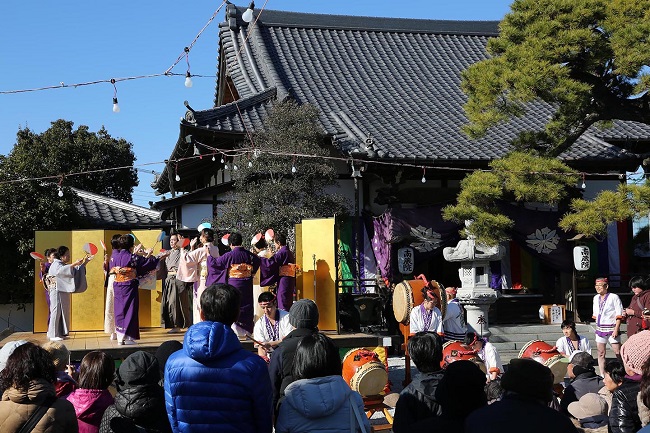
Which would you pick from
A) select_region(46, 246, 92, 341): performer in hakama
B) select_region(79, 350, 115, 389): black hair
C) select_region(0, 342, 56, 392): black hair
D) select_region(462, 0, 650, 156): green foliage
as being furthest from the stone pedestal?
select_region(0, 342, 56, 392): black hair

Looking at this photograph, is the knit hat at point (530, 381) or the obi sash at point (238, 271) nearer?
the knit hat at point (530, 381)

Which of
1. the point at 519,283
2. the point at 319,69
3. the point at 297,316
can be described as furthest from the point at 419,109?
the point at 297,316

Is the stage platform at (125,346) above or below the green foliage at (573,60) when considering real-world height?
below

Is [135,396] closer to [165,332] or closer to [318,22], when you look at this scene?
[165,332]

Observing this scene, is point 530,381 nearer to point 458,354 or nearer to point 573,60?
point 458,354

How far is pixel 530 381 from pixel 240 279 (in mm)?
7032

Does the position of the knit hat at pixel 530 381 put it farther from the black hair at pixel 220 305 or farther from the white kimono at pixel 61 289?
the white kimono at pixel 61 289

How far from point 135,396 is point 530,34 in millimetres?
10634

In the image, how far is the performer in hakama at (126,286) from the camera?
9812mm

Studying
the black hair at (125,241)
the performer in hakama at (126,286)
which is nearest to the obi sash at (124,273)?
the performer in hakama at (126,286)

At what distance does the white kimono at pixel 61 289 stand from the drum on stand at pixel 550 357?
581 centimetres

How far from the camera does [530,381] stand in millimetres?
3447

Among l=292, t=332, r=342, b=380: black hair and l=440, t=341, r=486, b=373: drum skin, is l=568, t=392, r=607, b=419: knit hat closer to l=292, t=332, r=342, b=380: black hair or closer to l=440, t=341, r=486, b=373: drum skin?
l=440, t=341, r=486, b=373: drum skin

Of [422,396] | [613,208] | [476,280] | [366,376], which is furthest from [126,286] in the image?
[613,208]
